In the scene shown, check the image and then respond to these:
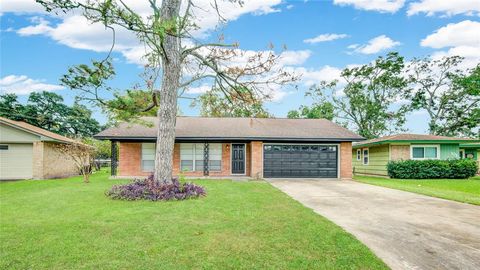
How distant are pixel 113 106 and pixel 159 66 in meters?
2.25

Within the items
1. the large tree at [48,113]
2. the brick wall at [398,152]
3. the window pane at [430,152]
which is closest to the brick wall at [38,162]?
the large tree at [48,113]

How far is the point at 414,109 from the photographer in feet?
105

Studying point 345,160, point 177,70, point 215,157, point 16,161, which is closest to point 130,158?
point 215,157

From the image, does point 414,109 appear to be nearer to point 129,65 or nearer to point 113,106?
point 129,65

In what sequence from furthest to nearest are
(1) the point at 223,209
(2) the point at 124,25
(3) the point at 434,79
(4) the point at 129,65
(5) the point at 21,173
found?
(3) the point at 434,79, (5) the point at 21,173, (4) the point at 129,65, (1) the point at 223,209, (2) the point at 124,25

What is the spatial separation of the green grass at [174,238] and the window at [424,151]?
1540 cm

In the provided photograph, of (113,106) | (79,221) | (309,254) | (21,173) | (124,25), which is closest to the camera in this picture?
(309,254)

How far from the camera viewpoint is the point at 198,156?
18.0m

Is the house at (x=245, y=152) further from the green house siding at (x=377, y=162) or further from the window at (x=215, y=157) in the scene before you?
the green house siding at (x=377, y=162)

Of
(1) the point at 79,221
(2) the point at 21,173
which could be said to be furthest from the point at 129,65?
(1) the point at 79,221

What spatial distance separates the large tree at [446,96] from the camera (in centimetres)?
3003

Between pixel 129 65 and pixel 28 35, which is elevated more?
pixel 28 35

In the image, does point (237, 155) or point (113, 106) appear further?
point (237, 155)

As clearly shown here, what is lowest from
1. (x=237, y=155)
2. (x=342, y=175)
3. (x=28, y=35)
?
(x=342, y=175)
